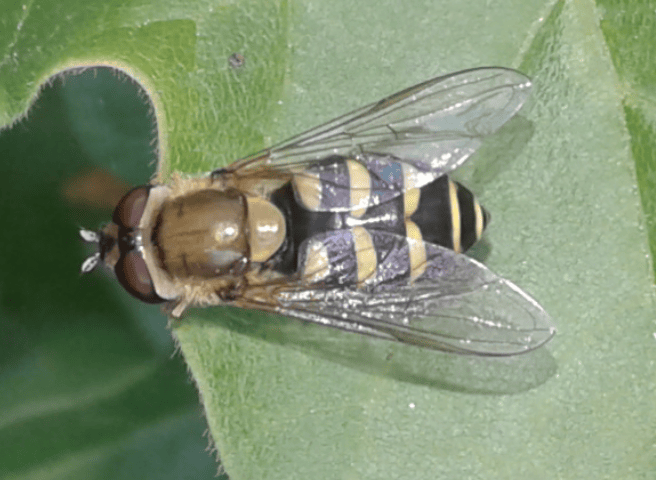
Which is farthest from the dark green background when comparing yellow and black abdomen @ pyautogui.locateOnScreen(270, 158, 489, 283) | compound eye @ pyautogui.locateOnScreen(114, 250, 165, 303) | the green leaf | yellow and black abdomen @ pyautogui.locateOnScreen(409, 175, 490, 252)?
yellow and black abdomen @ pyautogui.locateOnScreen(409, 175, 490, 252)

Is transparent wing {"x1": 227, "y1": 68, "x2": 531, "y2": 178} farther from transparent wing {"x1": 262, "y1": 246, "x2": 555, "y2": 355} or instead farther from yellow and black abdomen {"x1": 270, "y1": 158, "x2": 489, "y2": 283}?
transparent wing {"x1": 262, "y1": 246, "x2": 555, "y2": 355}

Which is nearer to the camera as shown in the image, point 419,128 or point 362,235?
point 362,235

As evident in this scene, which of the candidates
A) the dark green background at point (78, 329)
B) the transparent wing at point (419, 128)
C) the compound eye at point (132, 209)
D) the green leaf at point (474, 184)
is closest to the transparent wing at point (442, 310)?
the green leaf at point (474, 184)

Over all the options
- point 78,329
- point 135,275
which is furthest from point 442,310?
point 78,329

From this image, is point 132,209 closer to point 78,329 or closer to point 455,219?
point 78,329

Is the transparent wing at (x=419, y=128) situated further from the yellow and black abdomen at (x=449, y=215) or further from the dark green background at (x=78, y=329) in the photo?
the dark green background at (x=78, y=329)

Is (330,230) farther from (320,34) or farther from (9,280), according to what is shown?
(9,280)
